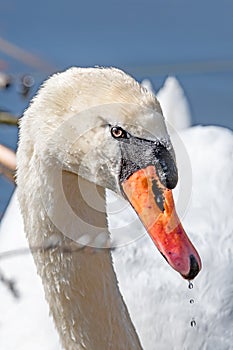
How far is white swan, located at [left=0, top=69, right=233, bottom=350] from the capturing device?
338 centimetres

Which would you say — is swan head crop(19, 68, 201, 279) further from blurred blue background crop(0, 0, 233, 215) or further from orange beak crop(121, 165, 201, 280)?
blurred blue background crop(0, 0, 233, 215)

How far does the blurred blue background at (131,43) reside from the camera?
5406 mm

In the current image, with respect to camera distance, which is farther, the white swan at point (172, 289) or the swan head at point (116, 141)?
the white swan at point (172, 289)

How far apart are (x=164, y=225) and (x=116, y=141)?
0.21 m

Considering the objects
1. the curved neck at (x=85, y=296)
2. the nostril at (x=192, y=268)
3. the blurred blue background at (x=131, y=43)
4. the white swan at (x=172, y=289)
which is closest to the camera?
the nostril at (x=192, y=268)

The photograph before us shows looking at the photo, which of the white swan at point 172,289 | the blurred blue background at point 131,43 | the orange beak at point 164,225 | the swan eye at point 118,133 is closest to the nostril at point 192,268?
the orange beak at point 164,225

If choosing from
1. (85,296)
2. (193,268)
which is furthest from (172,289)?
(193,268)

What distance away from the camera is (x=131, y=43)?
5.71 metres

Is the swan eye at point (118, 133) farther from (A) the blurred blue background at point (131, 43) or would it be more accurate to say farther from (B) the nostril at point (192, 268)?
(A) the blurred blue background at point (131, 43)

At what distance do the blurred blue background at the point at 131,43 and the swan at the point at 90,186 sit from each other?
89.6 inches

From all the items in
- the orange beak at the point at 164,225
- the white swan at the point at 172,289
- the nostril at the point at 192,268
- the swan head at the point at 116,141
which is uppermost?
the swan head at the point at 116,141

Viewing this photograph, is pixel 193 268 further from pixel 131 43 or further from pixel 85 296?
pixel 131 43

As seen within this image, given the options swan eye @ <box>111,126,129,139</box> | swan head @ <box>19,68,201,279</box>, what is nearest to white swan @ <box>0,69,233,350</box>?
swan head @ <box>19,68,201,279</box>

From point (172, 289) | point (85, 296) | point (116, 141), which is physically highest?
point (116, 141)
